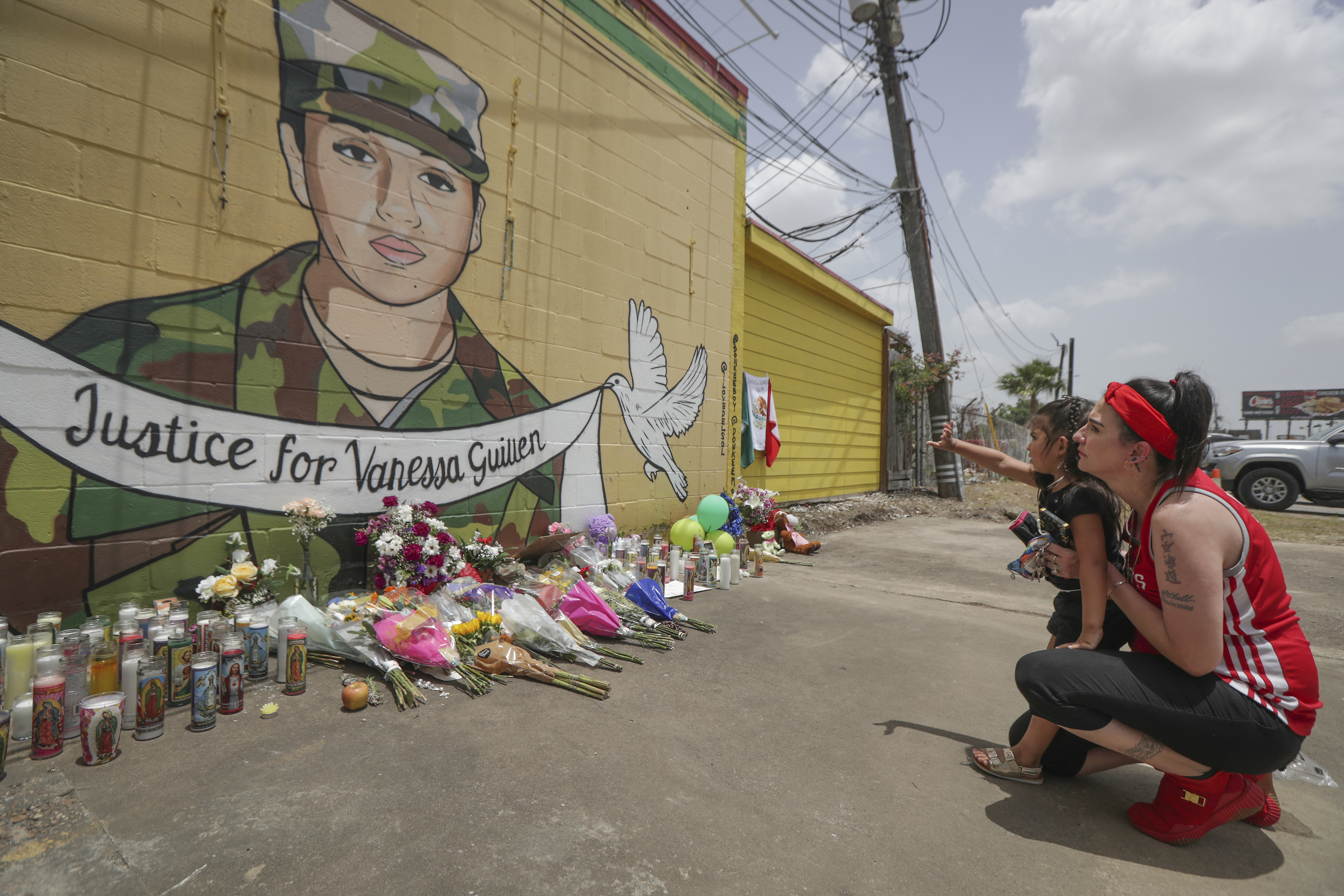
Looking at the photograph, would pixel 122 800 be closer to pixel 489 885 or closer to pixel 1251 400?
pixel 489 885

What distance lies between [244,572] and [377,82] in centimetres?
330

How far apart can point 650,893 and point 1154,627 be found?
170cm

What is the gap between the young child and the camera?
2.30 m

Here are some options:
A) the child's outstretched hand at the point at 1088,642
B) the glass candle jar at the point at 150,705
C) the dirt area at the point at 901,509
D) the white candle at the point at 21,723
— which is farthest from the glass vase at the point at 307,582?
the dirt area at the point at 901,509

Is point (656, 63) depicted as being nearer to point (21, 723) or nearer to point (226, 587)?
point (226, 587)

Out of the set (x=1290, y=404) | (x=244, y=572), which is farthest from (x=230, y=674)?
(x=1290, y=404)

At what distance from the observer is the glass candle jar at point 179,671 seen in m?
2.85

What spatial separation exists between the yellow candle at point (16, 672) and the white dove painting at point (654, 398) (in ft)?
14.0

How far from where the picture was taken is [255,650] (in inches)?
126

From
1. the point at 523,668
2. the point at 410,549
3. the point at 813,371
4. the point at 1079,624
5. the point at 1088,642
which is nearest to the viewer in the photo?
the point at 1088,642

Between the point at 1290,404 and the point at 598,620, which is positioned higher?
the point at 1290,404

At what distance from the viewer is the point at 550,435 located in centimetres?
568

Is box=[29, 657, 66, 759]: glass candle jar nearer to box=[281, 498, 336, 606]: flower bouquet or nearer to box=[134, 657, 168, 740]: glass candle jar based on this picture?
box=[134, 657, 168, 740]: glass candle jar

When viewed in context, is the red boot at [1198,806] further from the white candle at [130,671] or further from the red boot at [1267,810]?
→ the white candle at [130,671]
